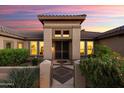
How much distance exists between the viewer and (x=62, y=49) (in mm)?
18391

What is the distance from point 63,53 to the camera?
60.6 feet

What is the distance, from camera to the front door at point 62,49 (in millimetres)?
18391

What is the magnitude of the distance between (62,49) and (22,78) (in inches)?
456

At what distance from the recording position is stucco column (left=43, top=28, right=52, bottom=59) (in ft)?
55.4

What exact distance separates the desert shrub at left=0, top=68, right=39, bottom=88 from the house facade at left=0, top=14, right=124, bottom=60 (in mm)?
7629

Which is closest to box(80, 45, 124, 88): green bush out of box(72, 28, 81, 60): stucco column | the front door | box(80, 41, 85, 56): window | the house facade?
the house facade

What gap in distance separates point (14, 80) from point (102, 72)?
3.45m

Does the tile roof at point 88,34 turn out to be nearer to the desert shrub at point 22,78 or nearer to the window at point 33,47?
the window at point 33,47

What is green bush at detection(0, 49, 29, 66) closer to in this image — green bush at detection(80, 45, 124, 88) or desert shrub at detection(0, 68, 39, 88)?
desert shrub at detection(0, 68, 39, 88)

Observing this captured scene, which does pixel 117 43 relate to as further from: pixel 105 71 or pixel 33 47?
pixel 33 47

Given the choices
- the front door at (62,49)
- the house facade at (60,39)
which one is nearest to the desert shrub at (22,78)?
the house facade at (60,39)

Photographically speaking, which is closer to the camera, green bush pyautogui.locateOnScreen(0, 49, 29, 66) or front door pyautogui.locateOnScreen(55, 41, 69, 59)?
green bush pyautogui.locateOnScreen(0, 49, 29, 66)
